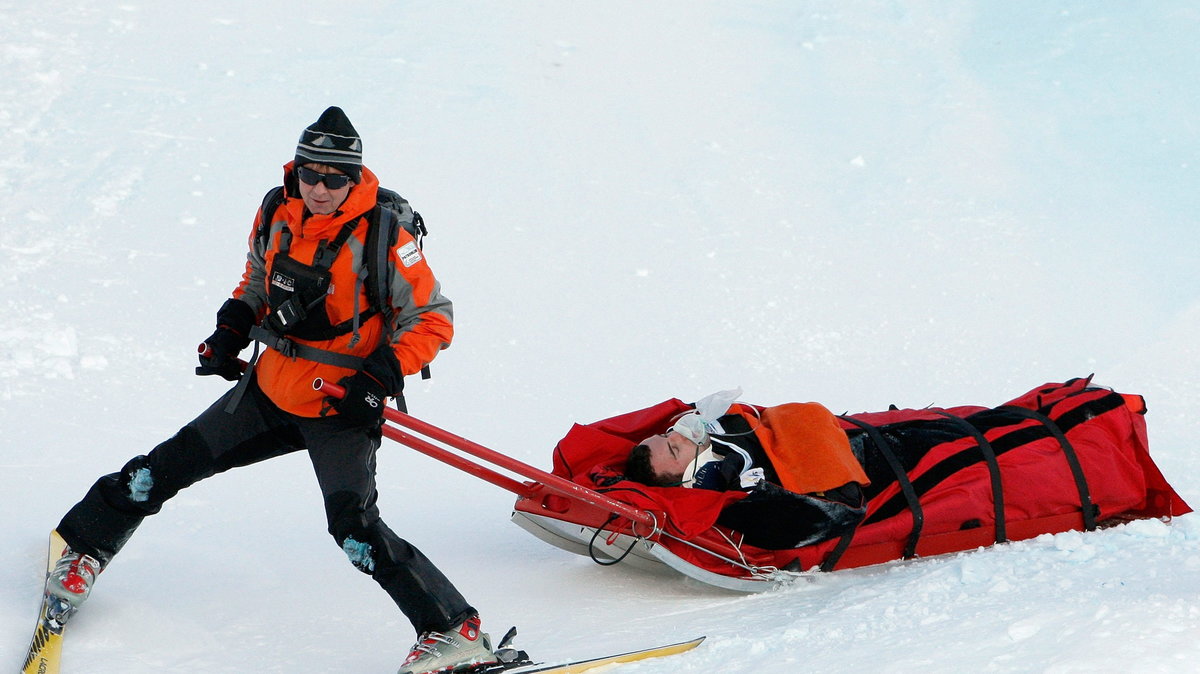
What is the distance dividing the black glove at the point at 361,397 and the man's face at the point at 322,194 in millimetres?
421

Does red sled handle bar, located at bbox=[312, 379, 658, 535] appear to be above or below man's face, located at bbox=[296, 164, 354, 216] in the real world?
below

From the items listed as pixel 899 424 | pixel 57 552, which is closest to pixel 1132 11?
pixel 899 424

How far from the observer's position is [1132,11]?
9.23m

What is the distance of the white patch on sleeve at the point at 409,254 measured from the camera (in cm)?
296

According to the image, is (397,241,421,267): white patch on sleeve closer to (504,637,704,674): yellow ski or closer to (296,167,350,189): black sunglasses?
(296,167,350,189): black sunglasses

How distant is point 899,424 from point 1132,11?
6592mm

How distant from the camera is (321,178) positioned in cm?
286

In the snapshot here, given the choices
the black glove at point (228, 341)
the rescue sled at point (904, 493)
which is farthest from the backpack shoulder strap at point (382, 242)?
the rescue sled at point (904, 493)

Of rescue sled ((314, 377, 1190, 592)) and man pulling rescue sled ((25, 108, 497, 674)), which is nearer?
man pulling rescue sled ((25, 108, 497, 674))

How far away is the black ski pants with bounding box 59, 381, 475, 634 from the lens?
290cm

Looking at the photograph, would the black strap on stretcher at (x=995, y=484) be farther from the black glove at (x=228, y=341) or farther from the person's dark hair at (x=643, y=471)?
the black glove at (x=228, y=341)

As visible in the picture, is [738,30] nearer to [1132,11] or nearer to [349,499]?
[1132,11]

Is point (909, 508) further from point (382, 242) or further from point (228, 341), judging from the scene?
point (228, 341)

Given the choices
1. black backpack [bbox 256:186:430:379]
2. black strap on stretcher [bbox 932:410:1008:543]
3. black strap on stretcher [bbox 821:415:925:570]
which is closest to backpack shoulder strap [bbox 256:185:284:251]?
black backpack [bbox 256:186:430:379]
